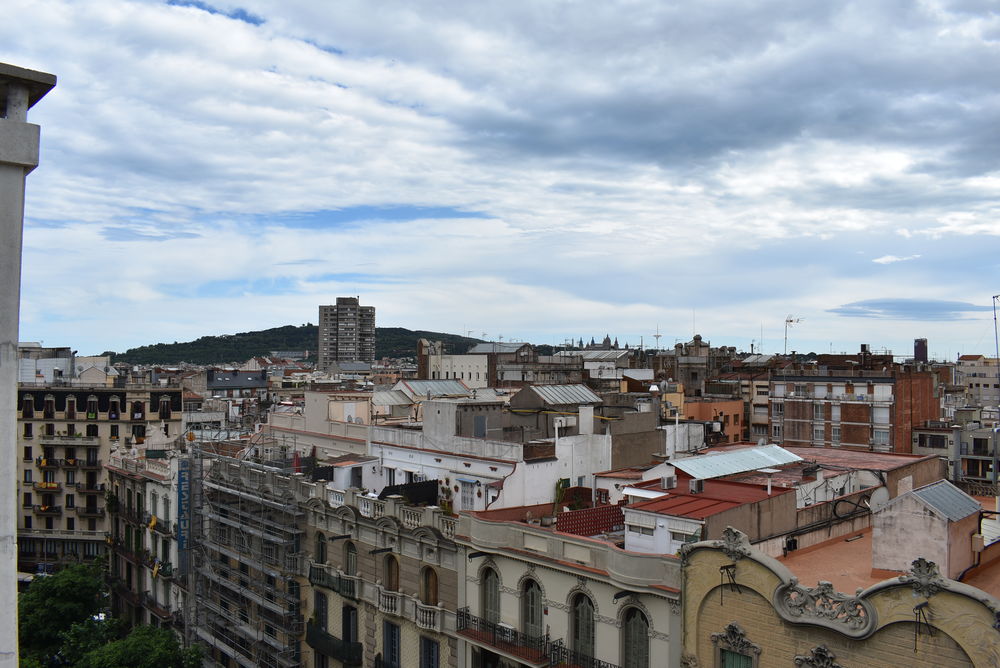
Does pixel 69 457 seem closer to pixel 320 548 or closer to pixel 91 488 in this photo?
pixel 91 488

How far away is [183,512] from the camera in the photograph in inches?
1684

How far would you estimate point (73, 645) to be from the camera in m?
41.0

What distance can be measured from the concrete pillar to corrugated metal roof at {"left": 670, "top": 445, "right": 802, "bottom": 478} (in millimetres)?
21444

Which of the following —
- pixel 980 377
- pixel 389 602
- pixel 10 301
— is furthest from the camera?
pixel 980 377

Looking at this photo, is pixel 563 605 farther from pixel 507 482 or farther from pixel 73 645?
pixel 73 645

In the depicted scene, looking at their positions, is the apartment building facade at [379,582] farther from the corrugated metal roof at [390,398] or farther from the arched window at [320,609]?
the corrugated metal roof at [390,398]

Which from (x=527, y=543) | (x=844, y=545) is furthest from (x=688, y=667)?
(x=844, y=545)

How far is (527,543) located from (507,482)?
6126mm

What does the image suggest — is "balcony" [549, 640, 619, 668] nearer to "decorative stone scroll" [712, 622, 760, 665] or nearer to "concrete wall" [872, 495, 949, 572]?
"decorative stone scroll" [712, 622, 760, 665]

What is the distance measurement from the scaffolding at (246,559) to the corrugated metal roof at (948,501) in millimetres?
25437

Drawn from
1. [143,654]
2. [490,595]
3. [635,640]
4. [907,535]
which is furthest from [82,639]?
[907,535]

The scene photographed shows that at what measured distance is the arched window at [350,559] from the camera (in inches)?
1286

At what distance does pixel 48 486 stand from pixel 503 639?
198 feet

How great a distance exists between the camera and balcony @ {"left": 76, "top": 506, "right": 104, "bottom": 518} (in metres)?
68.7
